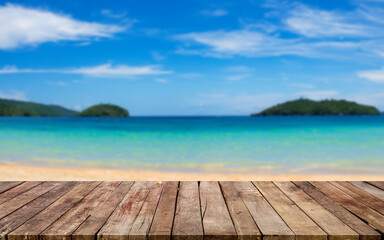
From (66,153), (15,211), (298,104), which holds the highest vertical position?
(298,104)

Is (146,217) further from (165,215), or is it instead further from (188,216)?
(188,216)

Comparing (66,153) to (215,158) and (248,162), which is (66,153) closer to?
(215,158)

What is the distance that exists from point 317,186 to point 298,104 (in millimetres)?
139508

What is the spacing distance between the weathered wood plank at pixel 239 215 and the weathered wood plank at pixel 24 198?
67.2 inches

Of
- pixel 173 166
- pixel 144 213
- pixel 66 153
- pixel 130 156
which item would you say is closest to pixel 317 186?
pixel 144 213

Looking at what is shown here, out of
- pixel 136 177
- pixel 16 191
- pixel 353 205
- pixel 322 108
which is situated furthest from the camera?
pixel 322 108

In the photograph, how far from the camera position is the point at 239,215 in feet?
7.47

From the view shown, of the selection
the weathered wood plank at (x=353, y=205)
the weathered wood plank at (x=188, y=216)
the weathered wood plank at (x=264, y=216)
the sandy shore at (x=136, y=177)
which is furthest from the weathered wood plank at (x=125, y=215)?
the sandy shore at (x=136, y=177)

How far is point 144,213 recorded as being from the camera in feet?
7.63

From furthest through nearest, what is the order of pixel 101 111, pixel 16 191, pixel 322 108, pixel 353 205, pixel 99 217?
pixel 101 111
pixel 322 108
pixel 16 191
pixel 353 205
pixel 99 217

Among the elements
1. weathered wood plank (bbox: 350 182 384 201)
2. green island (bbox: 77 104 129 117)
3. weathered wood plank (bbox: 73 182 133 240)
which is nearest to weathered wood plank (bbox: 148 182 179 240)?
weathered wood plank (bbox: 73 182 133 240)

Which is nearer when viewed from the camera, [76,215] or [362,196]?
[76,215]

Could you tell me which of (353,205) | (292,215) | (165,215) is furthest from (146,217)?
(353,205)

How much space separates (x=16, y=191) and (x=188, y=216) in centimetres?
181
